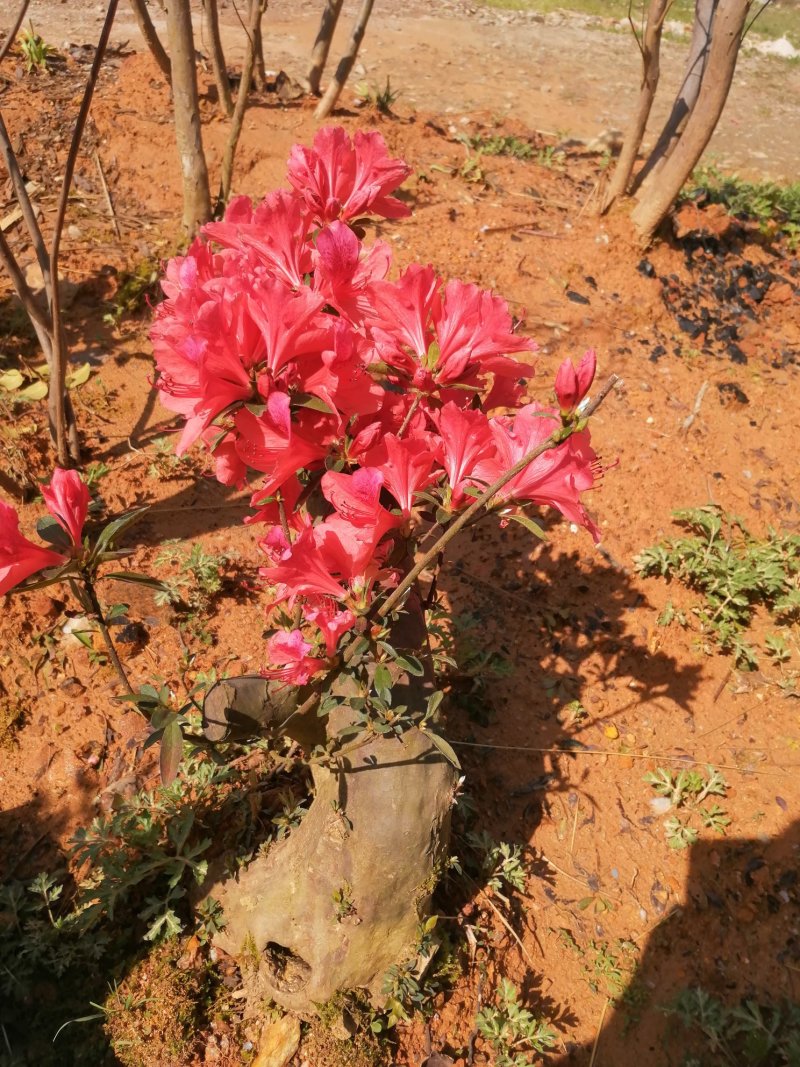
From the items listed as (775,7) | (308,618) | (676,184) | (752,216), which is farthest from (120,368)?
(775,7)

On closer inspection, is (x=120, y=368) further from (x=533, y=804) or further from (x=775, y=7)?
(x=775, y=7)

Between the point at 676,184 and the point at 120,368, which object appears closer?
the point at 120,368

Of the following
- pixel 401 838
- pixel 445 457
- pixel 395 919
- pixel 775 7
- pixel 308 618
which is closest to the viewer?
pixel 445 457

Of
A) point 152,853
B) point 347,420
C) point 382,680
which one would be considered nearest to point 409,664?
point 382,680

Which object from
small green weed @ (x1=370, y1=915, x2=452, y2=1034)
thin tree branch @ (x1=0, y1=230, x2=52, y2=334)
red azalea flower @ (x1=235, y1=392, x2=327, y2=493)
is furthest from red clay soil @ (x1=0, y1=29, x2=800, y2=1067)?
red azalea flower @ (x1=235, y1=392, x2=327, y2=493)

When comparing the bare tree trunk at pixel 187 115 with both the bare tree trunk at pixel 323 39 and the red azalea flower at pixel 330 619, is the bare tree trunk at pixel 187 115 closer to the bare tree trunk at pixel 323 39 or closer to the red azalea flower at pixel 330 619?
the bare tree trunk at pixel 323 39

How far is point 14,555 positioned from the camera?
1.23 meters

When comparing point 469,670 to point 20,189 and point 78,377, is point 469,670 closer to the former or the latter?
point 20,189

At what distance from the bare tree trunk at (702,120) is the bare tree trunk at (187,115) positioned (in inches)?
110

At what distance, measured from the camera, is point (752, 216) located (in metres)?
5.63

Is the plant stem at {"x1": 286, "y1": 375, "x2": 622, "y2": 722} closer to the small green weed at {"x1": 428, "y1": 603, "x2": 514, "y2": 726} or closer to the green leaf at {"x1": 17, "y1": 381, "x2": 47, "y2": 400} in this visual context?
the small green weed at {"x1": 428, "y1": 603, "x2": 514, "y2": 726}

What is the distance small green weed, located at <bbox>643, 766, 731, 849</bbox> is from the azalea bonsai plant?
1.40m

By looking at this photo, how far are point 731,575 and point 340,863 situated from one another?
223 centimetres

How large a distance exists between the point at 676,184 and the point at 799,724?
10.9 ft
